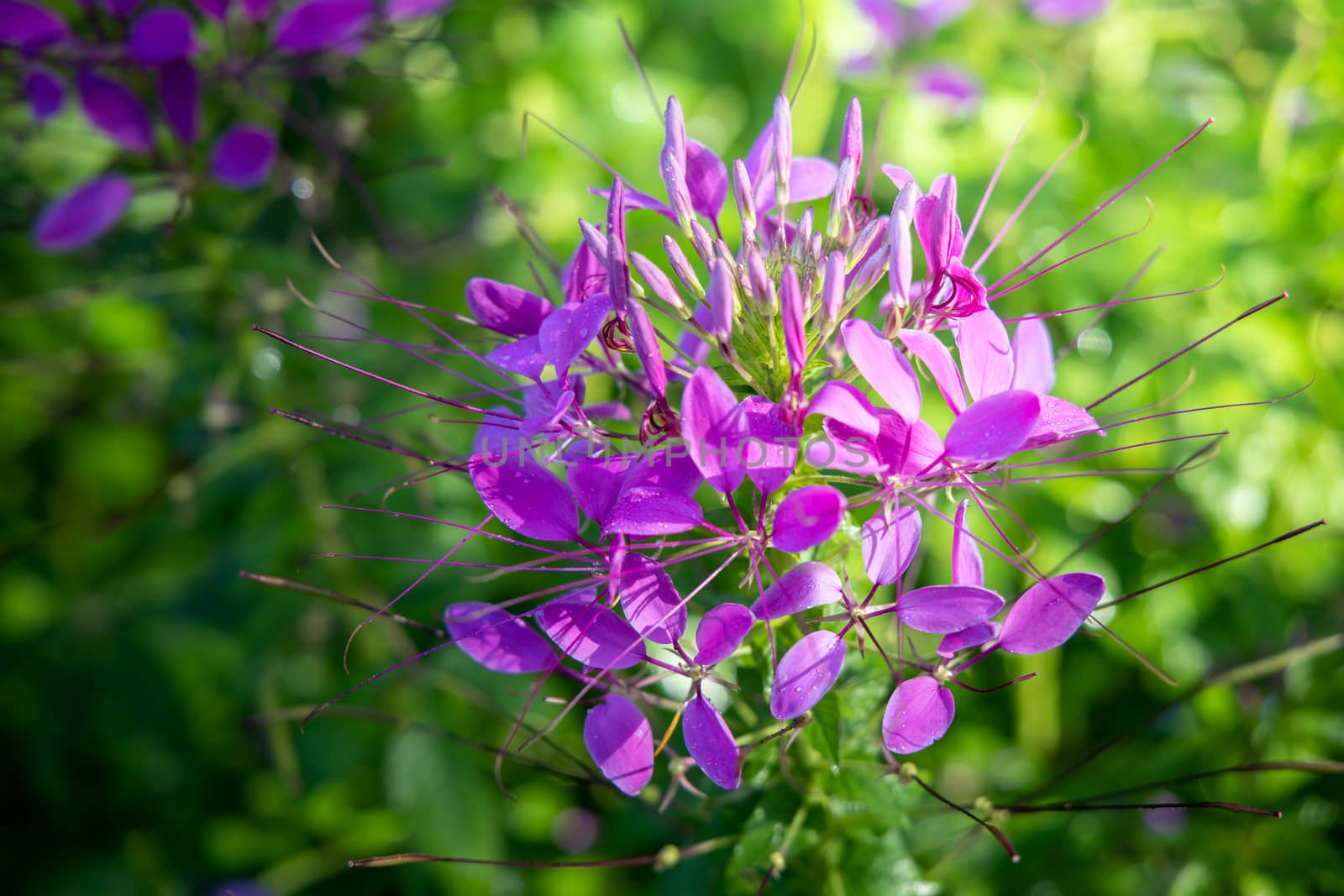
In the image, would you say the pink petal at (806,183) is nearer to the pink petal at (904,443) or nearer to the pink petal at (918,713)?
the pink petal at (904,443)

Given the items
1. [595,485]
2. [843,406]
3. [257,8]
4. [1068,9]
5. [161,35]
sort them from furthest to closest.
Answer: [1068,9] < [257,8] < [161,35] < [595,485] < [843,406]

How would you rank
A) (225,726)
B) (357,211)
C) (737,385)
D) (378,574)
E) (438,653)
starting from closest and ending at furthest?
(737,385) < (438,653) < (378,574) < (357,211) < (225,726)

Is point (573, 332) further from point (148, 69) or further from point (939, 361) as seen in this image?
point (148, 69)

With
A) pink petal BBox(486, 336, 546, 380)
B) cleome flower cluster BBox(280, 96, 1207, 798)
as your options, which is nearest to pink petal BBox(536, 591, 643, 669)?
cleome flower cluster BBox(280, 96, 1207, 798)

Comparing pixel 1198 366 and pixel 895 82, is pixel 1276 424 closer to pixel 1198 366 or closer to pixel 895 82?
pixel 1198 366

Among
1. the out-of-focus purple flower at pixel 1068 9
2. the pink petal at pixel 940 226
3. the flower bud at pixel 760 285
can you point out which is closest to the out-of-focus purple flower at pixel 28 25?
the flower bud at pixel 760 285

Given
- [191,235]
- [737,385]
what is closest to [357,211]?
[191,235]

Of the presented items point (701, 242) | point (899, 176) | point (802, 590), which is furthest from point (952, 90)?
point (802, 590)
